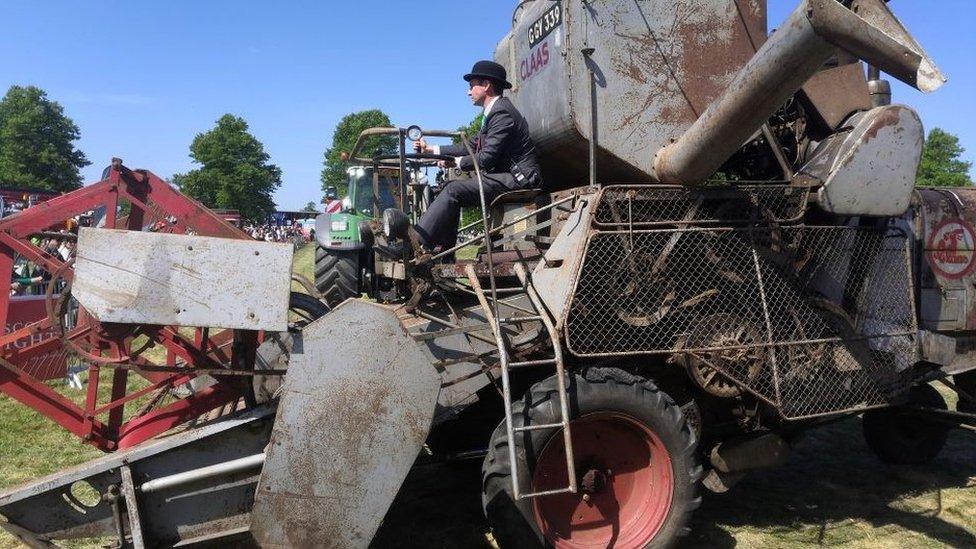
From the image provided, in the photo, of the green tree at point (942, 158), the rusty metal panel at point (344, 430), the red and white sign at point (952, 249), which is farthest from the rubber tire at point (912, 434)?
the green tree at point (942, 158)

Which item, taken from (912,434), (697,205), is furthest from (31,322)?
(912,434)

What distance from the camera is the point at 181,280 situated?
329 centimetres

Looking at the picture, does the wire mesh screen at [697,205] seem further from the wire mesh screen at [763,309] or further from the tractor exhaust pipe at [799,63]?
the tractor exhaust pipe at [799,63]

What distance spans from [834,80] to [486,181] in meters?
2.36

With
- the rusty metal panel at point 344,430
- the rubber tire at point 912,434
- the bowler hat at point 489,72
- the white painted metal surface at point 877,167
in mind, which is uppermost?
→ the bowler hat at point 489,72

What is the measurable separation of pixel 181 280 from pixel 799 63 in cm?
305

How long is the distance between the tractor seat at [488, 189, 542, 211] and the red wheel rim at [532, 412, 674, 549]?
5.13 ft

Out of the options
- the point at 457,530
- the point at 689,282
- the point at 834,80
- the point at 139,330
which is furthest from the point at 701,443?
the point at 139,330

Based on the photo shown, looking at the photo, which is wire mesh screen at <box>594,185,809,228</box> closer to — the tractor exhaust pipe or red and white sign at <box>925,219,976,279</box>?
the tractor exhaust pipe

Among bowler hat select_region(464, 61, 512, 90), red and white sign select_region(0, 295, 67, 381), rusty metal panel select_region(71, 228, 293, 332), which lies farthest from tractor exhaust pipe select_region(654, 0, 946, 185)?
red and white sign select_region(0, 295, 67, 381)

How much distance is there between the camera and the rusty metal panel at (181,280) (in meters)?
3.21

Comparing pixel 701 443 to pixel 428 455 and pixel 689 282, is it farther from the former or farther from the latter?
pixel 428 455

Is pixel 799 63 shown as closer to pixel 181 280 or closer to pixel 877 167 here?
pixel 877 167

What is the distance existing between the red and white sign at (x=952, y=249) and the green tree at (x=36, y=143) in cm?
5515
